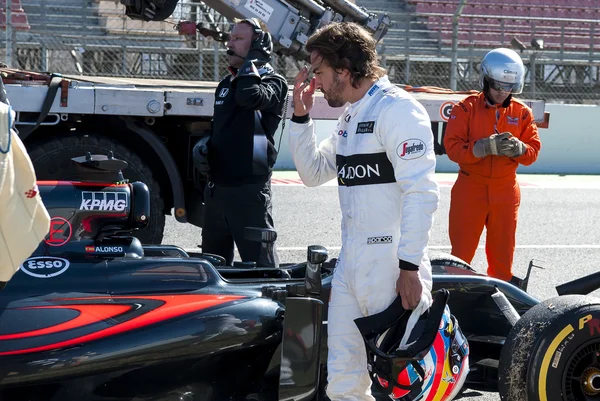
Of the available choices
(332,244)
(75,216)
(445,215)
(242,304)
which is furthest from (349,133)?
(445,215)

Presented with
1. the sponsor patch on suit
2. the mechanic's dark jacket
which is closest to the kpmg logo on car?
the sponsor patch on suit

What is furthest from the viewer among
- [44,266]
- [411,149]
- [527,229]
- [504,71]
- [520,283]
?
[527,229]

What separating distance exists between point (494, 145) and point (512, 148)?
11 centimetres

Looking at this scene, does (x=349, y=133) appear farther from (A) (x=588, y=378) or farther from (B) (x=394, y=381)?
(A) (x=588, y=378)

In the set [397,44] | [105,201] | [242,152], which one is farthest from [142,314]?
[397,44]

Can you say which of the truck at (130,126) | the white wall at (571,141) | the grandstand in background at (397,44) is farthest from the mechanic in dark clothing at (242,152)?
the white wall at (571,141)

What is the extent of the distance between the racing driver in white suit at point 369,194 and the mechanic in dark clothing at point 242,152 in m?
1.81

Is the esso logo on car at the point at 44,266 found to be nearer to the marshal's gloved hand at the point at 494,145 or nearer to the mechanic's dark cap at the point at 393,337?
the mechanic's dark cap at the point at 393,337

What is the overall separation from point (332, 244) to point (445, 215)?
2.22 m

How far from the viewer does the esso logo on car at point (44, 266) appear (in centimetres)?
347

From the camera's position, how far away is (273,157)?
5.48 m

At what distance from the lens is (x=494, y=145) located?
557 centimetres

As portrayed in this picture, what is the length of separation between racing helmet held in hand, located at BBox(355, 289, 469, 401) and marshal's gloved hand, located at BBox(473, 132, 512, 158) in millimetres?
2315

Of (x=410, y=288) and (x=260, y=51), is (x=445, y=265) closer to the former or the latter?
(x=410, y=288)
